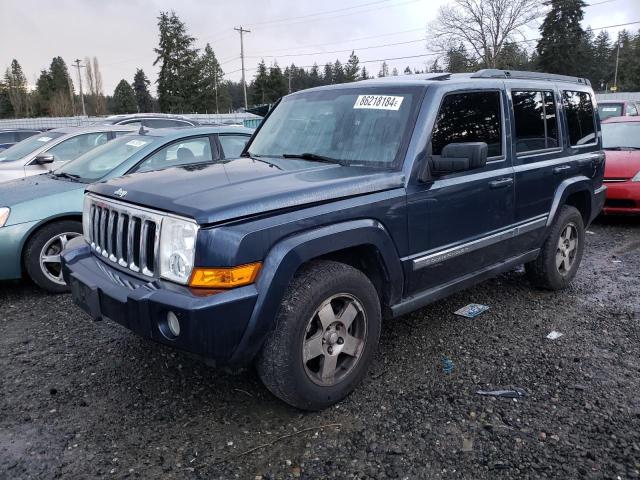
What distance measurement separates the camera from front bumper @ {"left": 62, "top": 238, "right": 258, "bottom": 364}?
2.47 metres

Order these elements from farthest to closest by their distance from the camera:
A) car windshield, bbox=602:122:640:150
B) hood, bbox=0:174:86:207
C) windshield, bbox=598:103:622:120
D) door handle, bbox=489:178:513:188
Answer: windshield, bbox=598:103:622:120 < car windshield, bbox=602:122:640:150 < hood, bbox=0:174:86:207 < door handle, bbox=489:178:513:188

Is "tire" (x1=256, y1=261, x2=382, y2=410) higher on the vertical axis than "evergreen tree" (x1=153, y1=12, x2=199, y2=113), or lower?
lower

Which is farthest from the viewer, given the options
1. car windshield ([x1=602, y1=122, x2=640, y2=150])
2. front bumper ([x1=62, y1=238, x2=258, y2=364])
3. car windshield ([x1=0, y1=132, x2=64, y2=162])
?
car windshield ([x1=602, y1=122, x2=640, y2=150])

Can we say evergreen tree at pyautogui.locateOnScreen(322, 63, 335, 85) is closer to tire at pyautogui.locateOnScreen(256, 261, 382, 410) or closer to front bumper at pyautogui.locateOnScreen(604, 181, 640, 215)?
front bumper at pyautogui.locateOnScreen(604, 181, 640, 215)

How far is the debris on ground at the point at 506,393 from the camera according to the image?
3.20 metres

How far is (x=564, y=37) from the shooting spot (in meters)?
59.2

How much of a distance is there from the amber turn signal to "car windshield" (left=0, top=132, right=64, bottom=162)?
19.5ft

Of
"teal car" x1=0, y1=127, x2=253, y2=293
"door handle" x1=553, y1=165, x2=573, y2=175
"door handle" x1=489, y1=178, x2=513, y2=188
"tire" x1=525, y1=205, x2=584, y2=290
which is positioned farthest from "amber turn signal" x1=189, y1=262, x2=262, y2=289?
"tire" x1=525, y1=205, x2=584, y2=290

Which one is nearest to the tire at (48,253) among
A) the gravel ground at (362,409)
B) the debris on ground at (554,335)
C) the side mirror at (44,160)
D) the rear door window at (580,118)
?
the gravel ground at (362,409)

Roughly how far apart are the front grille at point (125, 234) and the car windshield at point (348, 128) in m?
1.27

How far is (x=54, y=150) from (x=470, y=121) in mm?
5821

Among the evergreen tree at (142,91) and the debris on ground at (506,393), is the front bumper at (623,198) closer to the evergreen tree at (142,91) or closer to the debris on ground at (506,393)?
the debris on ground at (506,393)

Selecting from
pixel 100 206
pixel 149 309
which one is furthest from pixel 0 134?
pixel 149 309

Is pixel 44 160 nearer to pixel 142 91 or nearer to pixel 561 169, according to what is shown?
pixel 561 169
